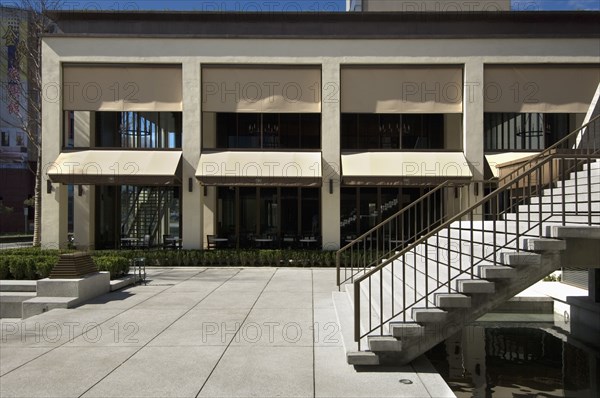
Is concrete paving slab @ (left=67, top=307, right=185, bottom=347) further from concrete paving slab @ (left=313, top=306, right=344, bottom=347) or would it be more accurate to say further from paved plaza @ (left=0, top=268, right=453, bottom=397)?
concrete paving slab @ (left=313, top=306, right=344, bottom=347)

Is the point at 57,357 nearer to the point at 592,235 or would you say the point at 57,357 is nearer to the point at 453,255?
the point at 453,255

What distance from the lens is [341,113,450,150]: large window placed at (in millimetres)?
19859

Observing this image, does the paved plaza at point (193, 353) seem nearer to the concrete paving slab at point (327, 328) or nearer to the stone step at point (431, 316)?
the concrete paving slab at point (327, 328)

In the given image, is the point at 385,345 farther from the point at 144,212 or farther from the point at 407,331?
the point at 144,212

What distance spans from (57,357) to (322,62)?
14471 millimetres

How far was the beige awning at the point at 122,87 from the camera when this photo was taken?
18.2m

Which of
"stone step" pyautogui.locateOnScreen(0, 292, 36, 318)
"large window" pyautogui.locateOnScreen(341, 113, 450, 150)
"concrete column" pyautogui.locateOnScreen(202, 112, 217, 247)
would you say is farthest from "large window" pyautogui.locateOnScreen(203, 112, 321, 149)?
"stone step" pyautogui.locateOnScreen(0, 292, 36, 318)

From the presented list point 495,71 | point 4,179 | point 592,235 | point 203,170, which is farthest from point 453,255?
point 4,179

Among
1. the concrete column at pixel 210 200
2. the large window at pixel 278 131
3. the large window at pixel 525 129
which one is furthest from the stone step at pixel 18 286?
the large window at pixel 525 129

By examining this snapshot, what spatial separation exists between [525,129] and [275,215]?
11.3m

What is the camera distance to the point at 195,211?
18.0 metres

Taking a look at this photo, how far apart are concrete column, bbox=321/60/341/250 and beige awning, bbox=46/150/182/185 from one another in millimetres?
5748

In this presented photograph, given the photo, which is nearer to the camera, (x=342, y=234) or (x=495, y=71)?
(x=495, y=71)

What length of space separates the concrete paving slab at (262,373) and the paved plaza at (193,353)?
0.5 inches
